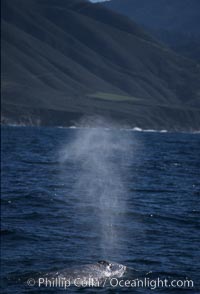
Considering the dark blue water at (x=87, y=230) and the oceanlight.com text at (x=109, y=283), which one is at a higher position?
the dark blue water at (x=87, y=230)

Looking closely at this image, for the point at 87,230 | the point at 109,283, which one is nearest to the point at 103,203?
the point at 87,230

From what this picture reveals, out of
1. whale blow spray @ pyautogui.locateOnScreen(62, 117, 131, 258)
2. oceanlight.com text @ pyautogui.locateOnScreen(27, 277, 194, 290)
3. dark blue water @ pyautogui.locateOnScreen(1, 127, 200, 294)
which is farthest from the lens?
whale blow spray @ pyautogui.locateOnScreen(62, 117, 131, 258)

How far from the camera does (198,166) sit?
262 feet

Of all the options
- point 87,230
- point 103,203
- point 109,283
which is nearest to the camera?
point 109,283

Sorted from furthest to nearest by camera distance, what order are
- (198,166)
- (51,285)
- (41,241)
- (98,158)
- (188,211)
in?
(98,158) → (198,166) → (188,211) → (41,241) → (51,285)

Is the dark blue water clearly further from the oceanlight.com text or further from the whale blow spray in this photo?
the oceanlight.com text

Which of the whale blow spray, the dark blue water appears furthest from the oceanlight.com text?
the whale blow spray

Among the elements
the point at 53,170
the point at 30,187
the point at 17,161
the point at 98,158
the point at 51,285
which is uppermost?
the point at 98,158

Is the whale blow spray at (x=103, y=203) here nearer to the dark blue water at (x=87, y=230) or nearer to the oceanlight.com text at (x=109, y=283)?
the dark blue water at (x=87, y=230)

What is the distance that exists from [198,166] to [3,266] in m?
55.9

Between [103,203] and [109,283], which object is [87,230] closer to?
[109,283]

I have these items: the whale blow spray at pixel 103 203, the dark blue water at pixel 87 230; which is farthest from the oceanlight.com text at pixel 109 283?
the whale blow spray at pixel 103 203

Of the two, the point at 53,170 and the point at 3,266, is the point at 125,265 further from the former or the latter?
the point at 53,170

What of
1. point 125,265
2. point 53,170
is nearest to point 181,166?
point 53,170
